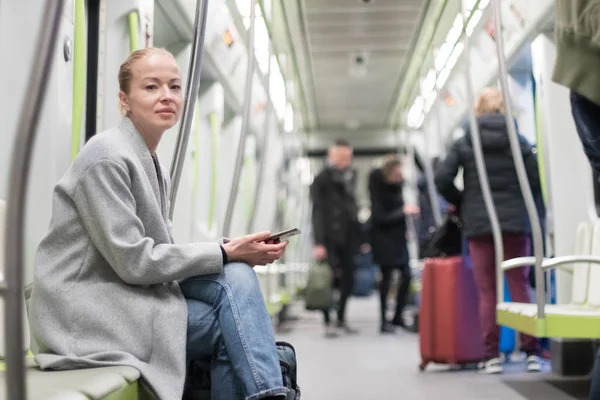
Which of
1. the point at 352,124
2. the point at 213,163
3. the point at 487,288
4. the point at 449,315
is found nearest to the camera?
the point at 487,288

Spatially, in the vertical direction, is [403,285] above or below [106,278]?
below

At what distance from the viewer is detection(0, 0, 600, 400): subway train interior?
1922 millimetres

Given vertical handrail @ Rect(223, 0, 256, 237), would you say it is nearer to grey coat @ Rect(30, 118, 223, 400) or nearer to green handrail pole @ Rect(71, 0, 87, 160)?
green handrail pole @ Rect(71, 0, 87, 160)

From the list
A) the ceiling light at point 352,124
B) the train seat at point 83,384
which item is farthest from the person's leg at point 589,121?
the ceiling light at point 352,124

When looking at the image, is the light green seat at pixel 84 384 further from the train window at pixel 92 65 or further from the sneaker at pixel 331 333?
the sneaker at pixel 331 333

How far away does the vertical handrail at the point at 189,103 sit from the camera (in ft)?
8.78

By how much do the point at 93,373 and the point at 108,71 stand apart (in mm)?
1827

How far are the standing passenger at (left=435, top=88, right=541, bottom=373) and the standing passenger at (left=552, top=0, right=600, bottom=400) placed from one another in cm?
221

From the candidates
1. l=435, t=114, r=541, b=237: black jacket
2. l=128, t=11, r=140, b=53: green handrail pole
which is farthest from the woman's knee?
l=435, t=114, r=541, b=237: black jacket

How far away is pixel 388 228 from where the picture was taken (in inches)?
281

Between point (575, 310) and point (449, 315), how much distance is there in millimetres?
1415

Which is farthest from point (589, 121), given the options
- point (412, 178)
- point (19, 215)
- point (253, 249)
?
point (412, 178)

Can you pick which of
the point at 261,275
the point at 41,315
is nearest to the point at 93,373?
the point at 41,315

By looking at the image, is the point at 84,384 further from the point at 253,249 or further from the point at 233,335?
the point at 253,249
